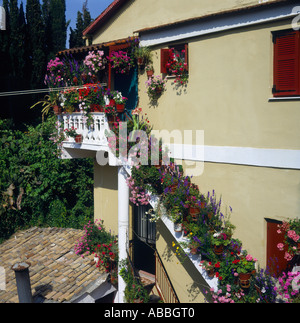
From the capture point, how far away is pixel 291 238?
5.99 meters

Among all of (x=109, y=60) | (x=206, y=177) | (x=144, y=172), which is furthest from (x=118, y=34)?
(x=206, y=177)

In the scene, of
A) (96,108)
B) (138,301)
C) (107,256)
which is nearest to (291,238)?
(138,301)

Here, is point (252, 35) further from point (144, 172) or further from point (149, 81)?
point (144, 172)

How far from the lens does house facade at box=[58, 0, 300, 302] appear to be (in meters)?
6.26

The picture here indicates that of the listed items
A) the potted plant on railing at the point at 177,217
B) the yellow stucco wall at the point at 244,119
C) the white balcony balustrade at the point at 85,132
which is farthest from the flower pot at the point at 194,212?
the white balcony balustrade at the point at 85,132

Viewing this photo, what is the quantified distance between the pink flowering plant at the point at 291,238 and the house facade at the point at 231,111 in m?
0.22

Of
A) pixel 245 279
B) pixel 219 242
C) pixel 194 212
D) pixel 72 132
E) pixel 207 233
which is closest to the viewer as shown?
pixel 245 279

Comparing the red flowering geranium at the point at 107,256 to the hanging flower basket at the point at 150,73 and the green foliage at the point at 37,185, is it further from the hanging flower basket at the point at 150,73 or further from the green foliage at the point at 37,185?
the hanging flower basket at the point at 150,73

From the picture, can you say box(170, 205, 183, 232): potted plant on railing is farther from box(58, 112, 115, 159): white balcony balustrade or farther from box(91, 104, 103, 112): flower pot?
box(91, 104, 103, 112): flower pot

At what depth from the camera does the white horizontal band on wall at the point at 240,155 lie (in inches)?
244

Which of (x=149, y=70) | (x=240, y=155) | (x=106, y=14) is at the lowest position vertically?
(x=240, y=155)

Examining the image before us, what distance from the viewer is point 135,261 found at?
1115 centimetres

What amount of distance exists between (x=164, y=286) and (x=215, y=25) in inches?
256

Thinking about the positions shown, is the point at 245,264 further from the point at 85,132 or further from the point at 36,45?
the point at 36,45
